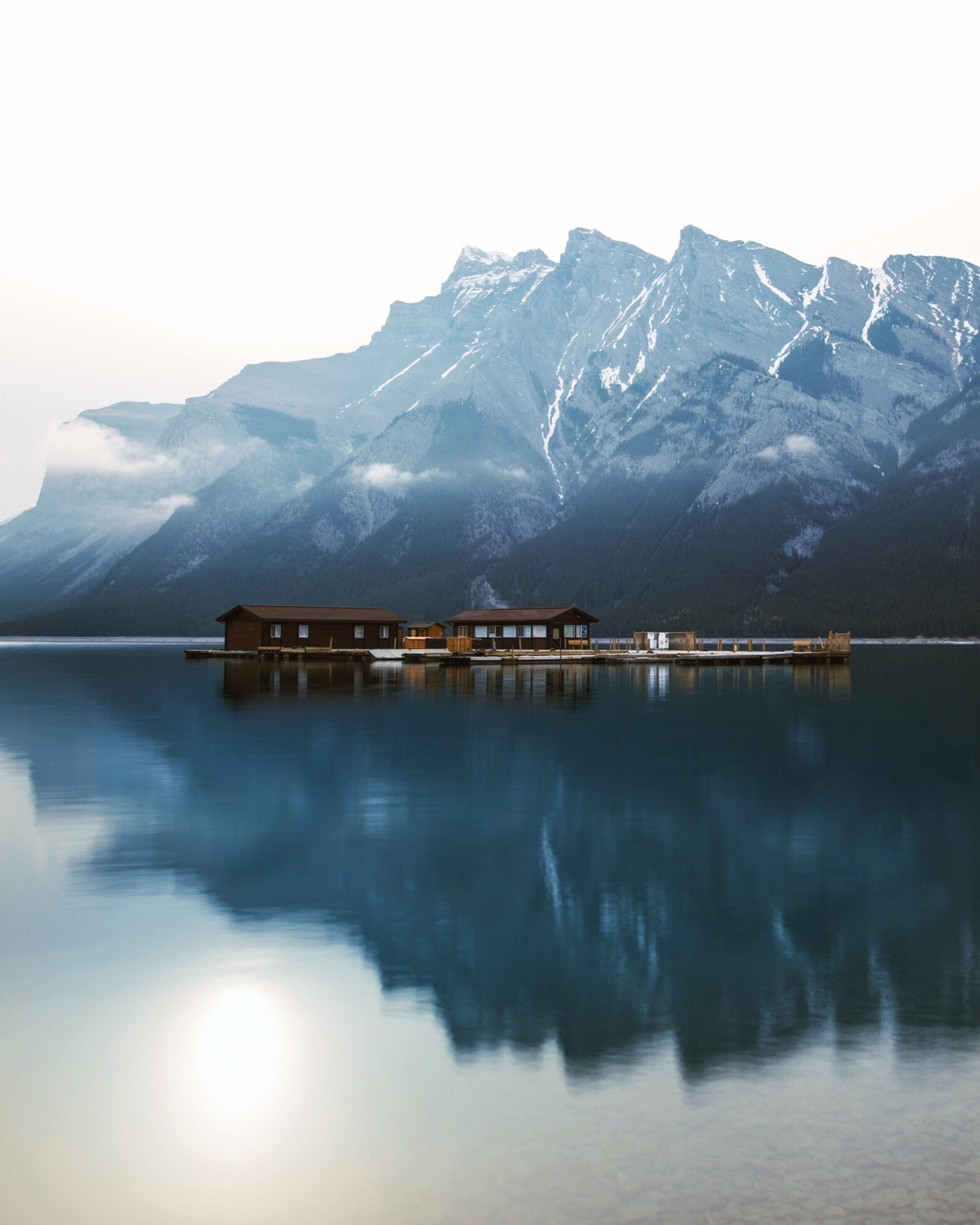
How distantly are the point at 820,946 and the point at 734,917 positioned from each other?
1962mm

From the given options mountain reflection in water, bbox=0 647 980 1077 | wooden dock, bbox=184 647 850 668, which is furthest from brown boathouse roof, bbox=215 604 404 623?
mountain reflection in water, bbox=0 647 980 1077

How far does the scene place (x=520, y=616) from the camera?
129500mm

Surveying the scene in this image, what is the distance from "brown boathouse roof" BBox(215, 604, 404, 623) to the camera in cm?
12812

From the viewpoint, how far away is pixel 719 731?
4878cm

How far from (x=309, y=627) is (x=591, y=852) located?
108 meters

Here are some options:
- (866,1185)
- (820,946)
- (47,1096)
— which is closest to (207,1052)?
(47,1096)

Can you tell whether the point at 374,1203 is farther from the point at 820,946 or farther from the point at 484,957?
the point at 820,946

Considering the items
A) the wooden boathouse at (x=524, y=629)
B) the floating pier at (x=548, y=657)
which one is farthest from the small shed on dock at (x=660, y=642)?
the wooden boathouse at (x=524, y=629)

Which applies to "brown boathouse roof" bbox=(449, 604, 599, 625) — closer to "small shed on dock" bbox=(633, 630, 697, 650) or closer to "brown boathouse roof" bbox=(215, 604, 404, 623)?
"brown boathouse roof" bbox=(215, 604, 404, 623)

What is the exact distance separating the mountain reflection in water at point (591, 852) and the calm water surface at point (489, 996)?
11cm

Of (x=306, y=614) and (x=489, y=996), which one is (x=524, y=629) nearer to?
(x=306, y=614)

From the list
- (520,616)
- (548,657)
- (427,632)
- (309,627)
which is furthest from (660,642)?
(309,627)

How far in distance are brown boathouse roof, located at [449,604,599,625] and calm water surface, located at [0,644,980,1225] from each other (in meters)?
91.9

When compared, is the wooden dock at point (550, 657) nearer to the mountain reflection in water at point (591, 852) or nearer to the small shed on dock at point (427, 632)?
the small shed on dock at point (427, 632)
